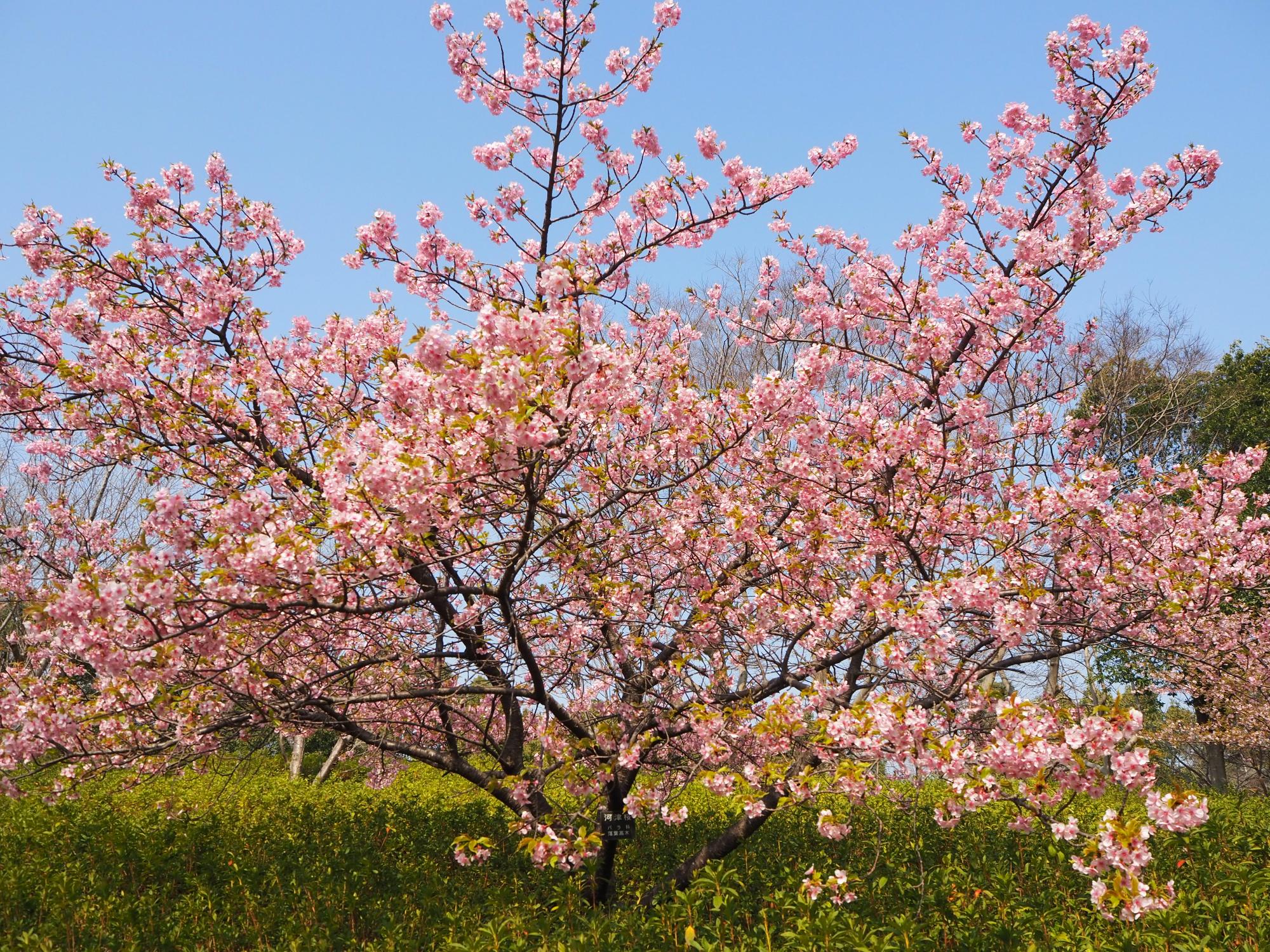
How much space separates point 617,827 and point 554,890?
2.40 feet

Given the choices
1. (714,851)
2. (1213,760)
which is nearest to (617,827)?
(714,851)

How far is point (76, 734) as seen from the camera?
17.2 ft

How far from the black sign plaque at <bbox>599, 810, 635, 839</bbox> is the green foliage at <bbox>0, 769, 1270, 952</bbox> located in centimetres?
47

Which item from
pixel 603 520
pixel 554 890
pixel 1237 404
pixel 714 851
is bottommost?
pixel 554 890

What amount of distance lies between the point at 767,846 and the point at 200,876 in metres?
4.58

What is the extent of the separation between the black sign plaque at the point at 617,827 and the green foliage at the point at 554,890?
47 centimetres

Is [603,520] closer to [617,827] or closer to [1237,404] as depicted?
[617,827]

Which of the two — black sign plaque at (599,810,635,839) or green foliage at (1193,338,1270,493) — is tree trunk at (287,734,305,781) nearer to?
black sign plaque at (599,810,635,839)

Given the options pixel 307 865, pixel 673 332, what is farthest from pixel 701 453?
pixel 307 865

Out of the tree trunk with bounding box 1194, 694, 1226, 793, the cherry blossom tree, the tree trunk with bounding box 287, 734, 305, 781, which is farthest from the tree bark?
the tree trunk with bounding box 1194, 694, 1226, 793

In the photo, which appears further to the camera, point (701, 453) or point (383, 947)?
point (701, 453)

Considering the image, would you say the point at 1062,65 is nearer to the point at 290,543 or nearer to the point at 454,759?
the point at 290,543

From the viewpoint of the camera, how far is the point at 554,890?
626cm

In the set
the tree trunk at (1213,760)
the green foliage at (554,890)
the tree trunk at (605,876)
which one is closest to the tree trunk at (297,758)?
the green foliage at (554,890)
